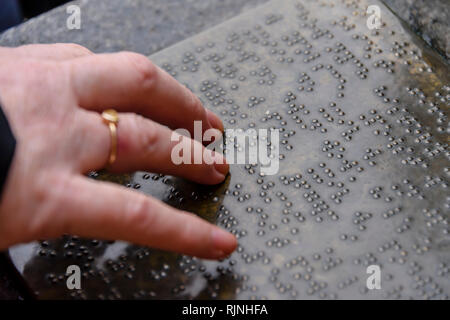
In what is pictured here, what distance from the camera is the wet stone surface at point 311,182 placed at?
0.64m

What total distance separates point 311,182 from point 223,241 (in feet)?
0.55

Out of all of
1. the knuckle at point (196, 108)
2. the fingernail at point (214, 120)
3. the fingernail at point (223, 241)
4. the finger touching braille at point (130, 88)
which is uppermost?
the finger touching braille at point (130, 88)

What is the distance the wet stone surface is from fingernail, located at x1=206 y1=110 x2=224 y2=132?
4cm

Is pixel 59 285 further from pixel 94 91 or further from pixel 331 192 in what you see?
pixel 331 192

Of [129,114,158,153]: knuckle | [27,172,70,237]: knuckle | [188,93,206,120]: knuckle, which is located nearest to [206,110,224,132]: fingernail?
[188,93,206,120]: knuckle

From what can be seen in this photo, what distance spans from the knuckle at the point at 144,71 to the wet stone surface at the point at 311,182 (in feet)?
0.49

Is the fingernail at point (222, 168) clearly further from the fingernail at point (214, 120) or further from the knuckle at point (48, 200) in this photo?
the knuckle at point (48, 200)

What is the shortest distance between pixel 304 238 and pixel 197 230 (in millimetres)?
149

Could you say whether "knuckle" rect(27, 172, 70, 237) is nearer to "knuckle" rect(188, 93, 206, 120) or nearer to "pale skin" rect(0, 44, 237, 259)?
"pale skin" rect(0, 44, 237, 259)

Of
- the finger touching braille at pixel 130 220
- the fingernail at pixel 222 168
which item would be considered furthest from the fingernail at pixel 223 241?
the fingernail at pixel 222 168

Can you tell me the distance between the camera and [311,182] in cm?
72

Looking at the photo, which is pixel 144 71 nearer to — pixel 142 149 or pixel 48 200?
pixel 142 149

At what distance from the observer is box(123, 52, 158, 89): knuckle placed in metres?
0.66
